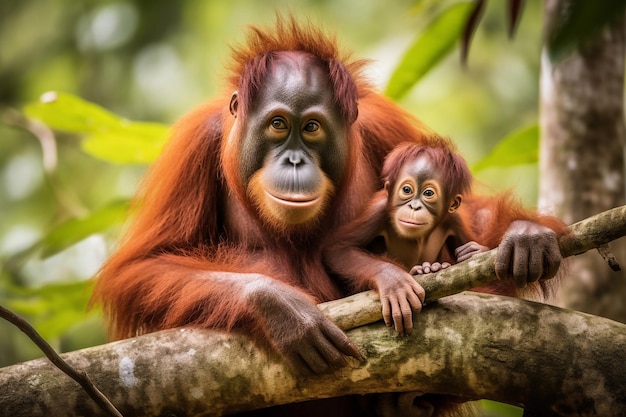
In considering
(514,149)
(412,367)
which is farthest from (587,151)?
(412,367)

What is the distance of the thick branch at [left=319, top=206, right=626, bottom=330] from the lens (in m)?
2.23

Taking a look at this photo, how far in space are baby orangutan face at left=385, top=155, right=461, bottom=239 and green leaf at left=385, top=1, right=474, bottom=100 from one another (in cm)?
119

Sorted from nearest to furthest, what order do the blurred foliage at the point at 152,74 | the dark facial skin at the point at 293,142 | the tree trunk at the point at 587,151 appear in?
1. the dark facial skin at the point at 293,142
2. the tree trunk at the point at 587,151
3. the blurred foliage at the point at 152,74

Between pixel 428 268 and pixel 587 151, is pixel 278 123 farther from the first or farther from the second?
pixel 587 151

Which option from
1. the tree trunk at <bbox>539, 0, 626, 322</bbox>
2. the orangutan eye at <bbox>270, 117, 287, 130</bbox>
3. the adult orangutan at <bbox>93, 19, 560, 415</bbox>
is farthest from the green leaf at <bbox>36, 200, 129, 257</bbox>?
the tree trunk at <bbox>539, 0, 626, 322</bbox>

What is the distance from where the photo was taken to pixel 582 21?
0.85m

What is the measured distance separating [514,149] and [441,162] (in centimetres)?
141

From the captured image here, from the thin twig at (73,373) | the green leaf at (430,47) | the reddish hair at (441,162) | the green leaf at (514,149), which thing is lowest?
the thin twig at (73,373)

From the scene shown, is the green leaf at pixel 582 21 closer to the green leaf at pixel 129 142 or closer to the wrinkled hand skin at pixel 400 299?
the wrinkled hand skin at pixel 400 299

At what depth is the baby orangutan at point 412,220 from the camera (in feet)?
10.3

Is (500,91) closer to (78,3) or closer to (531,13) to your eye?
(531,13)

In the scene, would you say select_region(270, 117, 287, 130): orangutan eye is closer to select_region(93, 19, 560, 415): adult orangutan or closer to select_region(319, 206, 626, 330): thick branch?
select_region(93, 19, 560, 415): adult orangutan

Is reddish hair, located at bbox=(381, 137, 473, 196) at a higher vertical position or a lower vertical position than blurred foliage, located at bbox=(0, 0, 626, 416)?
lower

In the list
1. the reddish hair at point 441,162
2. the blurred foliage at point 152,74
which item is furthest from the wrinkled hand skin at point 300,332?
the blurred foliage at point 152,74
